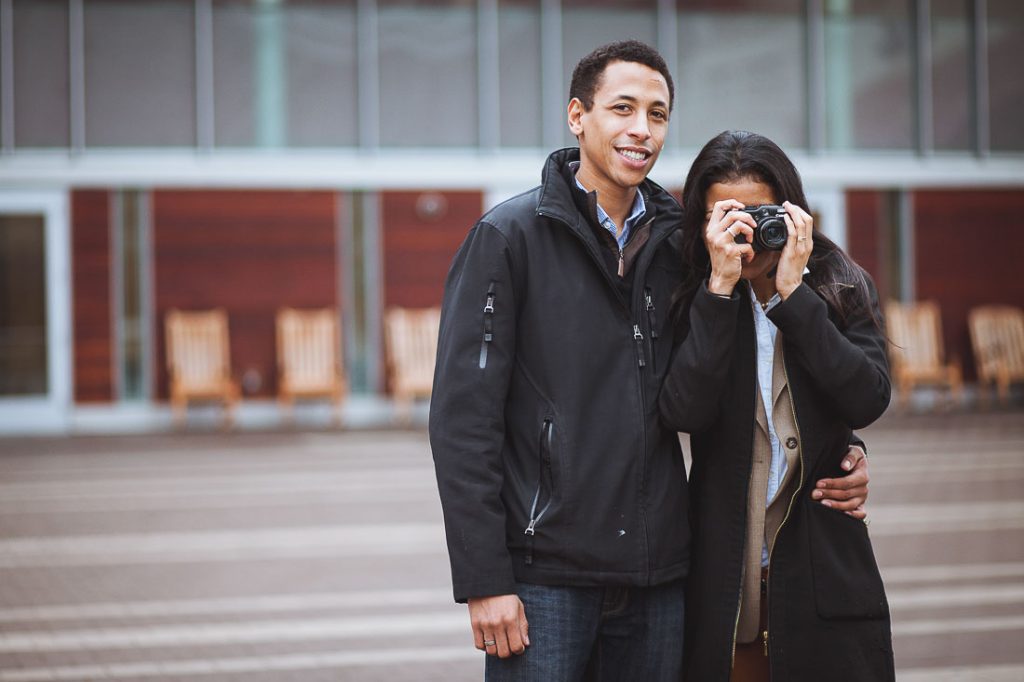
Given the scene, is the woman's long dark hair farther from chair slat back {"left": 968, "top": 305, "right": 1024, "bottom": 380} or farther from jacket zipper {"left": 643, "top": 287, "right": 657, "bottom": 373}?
chair slat back {"left": 968, "top": 305, "right": 1024, "bottom": 380}

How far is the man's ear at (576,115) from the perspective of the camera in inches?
110

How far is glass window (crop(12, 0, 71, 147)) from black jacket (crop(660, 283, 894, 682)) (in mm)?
15304

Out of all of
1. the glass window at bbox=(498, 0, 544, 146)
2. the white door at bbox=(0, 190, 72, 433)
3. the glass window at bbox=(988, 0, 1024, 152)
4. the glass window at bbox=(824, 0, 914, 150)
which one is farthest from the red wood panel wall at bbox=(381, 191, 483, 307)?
the glass window at bbox=(988, 0, 1024, 152)

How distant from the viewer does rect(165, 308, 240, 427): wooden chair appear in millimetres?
15859

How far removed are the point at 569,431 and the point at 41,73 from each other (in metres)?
15.5

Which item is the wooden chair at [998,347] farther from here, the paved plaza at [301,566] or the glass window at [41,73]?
the glass window at [41,73]

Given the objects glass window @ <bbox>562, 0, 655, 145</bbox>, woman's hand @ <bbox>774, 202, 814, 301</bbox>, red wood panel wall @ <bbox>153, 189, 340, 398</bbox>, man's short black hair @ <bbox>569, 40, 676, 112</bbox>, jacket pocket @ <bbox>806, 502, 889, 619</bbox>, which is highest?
glass window @ <bbox>562, 0, 655, 145</bbox>

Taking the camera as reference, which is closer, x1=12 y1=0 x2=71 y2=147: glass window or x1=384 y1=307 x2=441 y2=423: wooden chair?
x1=384 y1=307 x2=441 y2=423: wooden chair

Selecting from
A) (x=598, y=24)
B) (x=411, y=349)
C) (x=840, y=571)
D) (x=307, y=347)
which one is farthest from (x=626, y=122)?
(x=598, y=24)

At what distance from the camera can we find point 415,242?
663 inches

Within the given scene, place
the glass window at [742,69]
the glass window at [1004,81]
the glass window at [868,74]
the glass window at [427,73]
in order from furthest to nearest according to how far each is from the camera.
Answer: the glass window at [1004,81], the glass window at [868,74], the glass window at [742,69], the glass window at [427,73]

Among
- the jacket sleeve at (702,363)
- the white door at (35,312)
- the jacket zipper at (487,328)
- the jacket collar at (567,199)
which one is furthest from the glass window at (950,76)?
the jacket zipper at (487,328)

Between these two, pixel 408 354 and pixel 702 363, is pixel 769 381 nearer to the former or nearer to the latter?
pixel 702 363

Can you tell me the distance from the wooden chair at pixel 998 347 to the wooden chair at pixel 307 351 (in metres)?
8.63
